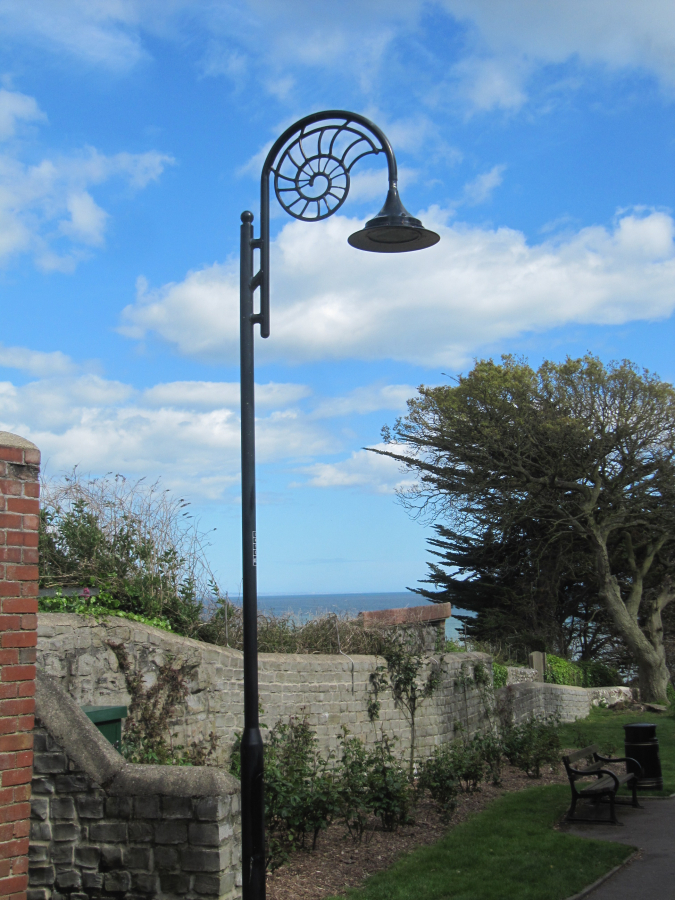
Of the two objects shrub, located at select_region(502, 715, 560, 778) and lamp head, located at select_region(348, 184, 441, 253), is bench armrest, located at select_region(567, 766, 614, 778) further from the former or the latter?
lamp head, located at select_region(348, 184, 441, 253)

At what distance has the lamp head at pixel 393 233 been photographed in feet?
19.7

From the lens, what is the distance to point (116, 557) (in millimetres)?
9508

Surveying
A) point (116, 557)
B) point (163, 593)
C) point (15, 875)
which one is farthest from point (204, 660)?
point (15, 875)

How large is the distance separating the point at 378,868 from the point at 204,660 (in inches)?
107

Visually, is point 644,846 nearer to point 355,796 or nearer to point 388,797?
point 388,797

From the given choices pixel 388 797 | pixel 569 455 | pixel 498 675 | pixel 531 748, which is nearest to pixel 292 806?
pixel 388 797

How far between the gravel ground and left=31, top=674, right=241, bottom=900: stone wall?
79.9 inches

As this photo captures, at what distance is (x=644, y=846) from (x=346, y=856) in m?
3.12

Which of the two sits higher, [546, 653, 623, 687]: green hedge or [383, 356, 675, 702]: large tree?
[383, 356, 675, 702]: large tree

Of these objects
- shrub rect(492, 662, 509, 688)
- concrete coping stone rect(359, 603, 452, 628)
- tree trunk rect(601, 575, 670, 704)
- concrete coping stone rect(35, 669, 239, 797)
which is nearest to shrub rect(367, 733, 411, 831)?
concrete coping stone rect(359, 603, 452, 628)

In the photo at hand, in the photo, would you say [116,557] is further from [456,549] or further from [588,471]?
[456,549]

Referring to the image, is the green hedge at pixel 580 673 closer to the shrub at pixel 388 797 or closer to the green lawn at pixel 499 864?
the green lawn at pixel 499 864

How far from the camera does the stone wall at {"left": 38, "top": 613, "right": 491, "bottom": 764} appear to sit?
24.9 feet

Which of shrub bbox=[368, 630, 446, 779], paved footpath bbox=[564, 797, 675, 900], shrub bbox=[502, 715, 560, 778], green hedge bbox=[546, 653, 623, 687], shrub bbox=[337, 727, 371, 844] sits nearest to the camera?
paved footpath bbox=[564, 797, 675, 900]
